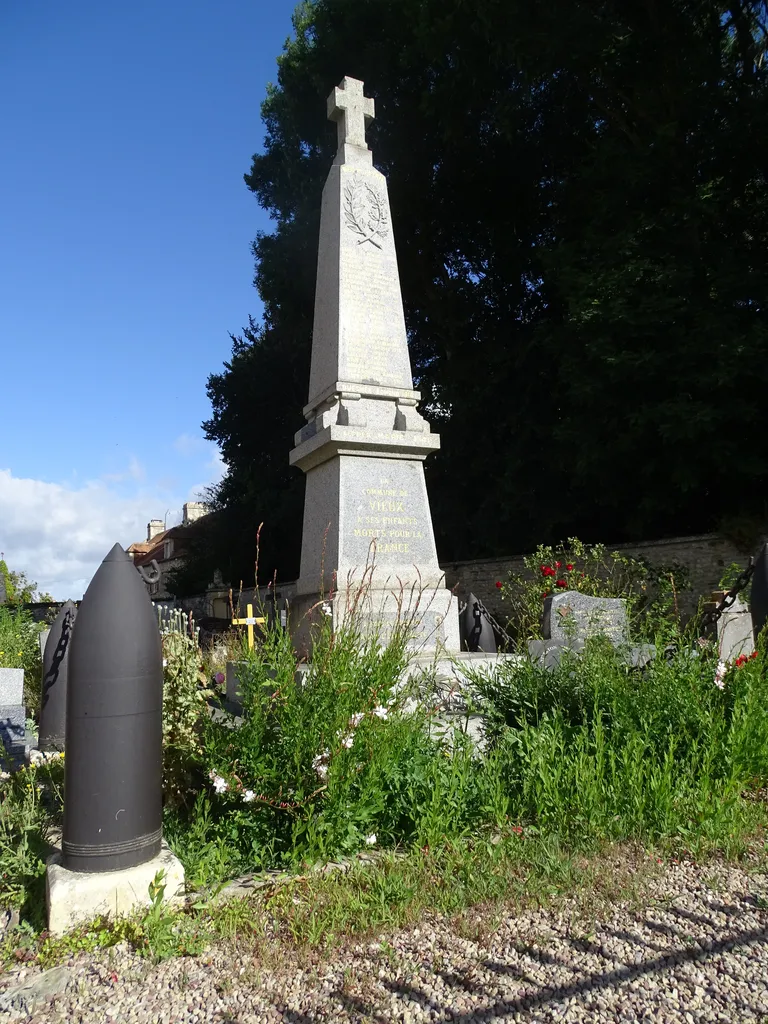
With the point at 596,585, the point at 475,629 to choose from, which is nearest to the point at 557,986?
the point at 475,629

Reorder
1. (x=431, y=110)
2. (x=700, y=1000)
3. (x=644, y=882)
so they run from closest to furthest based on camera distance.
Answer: (x=700, y=1000) → (x=644, y=882) → (x=431, y=110)

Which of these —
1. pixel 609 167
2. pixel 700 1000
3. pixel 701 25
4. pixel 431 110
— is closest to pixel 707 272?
pixel 609 167

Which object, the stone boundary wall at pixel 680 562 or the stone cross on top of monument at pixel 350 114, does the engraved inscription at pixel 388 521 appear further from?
the stone boundary wall at pixel 680 562

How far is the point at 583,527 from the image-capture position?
15.9 m

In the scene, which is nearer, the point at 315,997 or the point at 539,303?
A: the point at 315,997

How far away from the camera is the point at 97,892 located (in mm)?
2510

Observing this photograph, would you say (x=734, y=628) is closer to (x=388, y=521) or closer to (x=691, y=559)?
(x=388, y=521)

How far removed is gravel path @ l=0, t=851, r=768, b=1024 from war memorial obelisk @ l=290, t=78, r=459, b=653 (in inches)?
130

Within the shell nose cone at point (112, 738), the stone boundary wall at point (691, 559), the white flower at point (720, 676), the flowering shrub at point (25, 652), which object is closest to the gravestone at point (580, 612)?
the white flower at point (720, 676)

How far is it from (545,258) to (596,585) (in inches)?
308

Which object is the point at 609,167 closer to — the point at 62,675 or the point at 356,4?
the point at 356,4

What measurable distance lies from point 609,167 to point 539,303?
15.1 ft

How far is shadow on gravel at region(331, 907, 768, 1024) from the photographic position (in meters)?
2.05

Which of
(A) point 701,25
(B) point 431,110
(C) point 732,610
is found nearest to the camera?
(C) point 732,610
